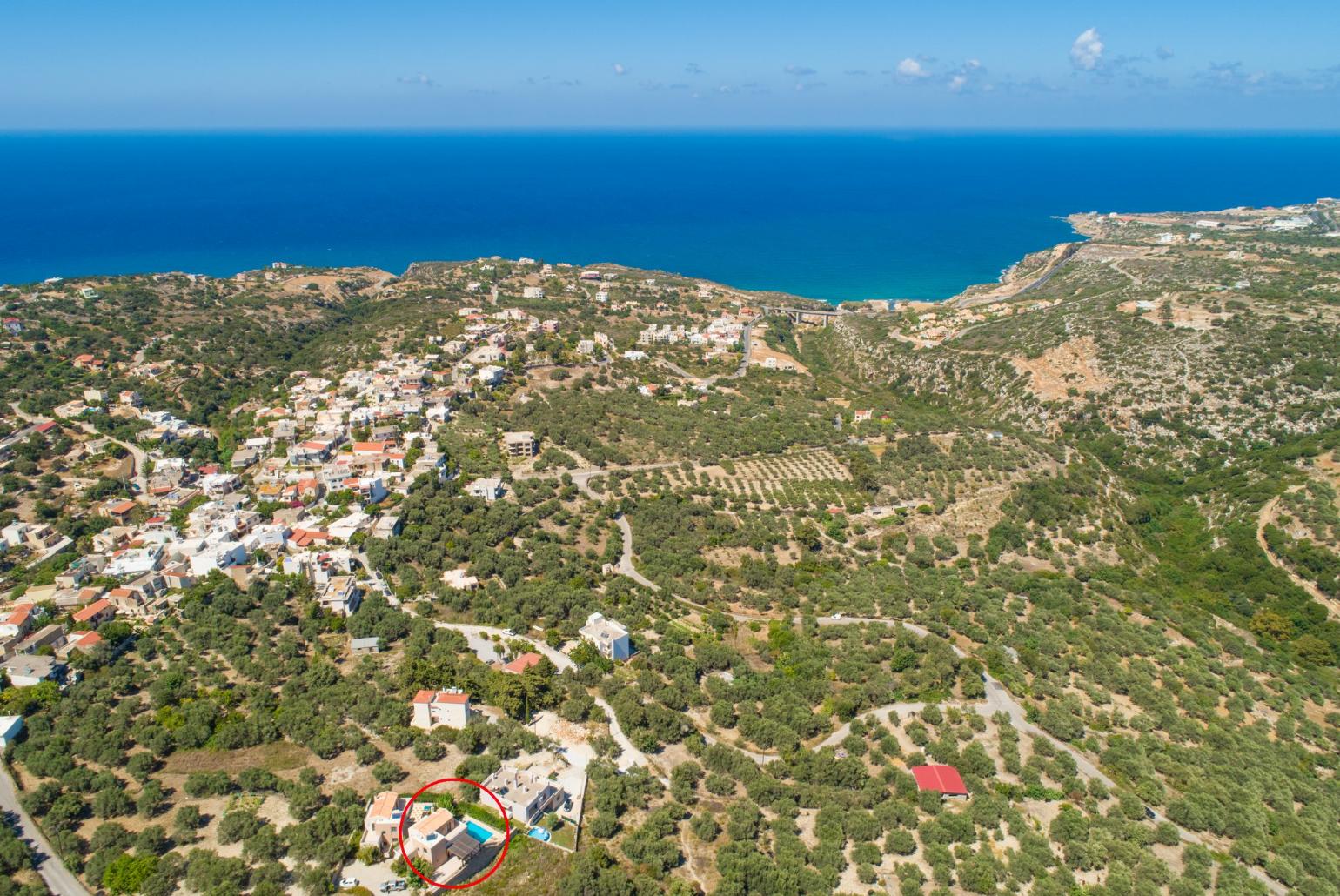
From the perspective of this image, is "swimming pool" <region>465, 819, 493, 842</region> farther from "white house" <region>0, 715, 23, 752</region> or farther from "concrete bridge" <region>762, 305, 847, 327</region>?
"concrete bridge" <region>762, 305, 847, 327</region>

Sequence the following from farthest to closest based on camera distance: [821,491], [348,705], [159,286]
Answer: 1. [159,286]
2. [821,491]
3. [348,705]

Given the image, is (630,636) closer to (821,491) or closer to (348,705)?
(348,705)

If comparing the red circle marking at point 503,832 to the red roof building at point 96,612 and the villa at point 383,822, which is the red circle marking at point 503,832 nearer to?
the villa at point 383,822

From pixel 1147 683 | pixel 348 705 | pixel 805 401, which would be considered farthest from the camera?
pixel 805 401

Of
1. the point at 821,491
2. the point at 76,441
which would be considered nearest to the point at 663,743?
the point at 821,491

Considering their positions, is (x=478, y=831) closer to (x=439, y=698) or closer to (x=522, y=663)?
(x=439, y=698)

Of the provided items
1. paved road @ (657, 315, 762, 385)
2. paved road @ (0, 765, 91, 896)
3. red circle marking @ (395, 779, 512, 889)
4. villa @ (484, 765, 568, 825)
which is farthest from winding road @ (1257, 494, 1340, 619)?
paved road @ (0, 765, 91, 896)
